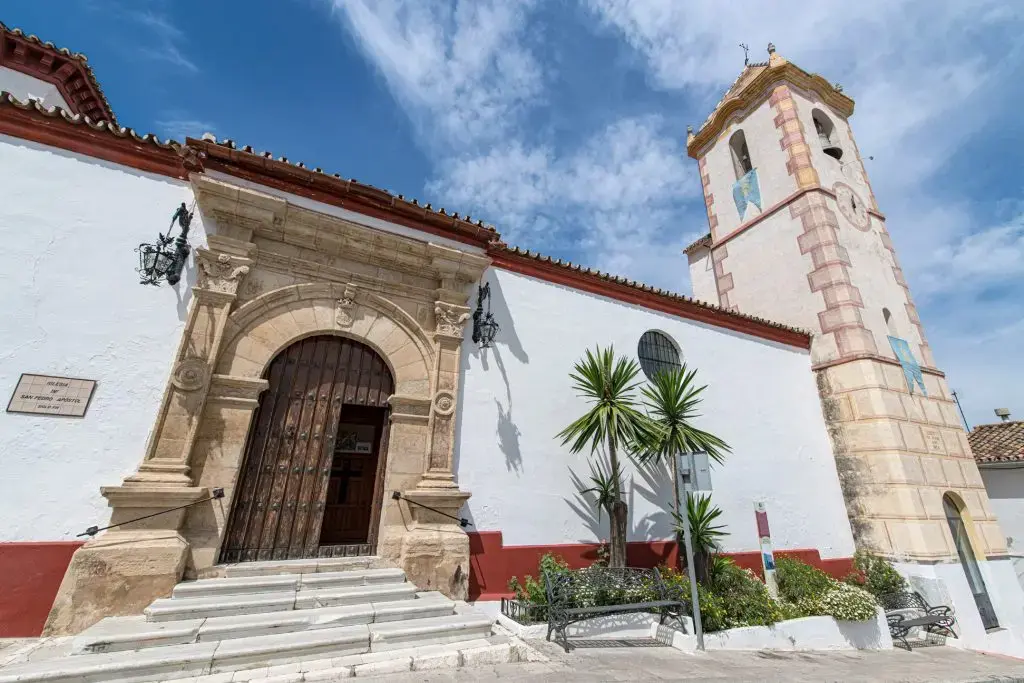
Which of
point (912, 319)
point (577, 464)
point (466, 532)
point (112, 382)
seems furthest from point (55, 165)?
point (912, 319)

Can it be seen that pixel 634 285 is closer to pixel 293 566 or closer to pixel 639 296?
pixel 639 296

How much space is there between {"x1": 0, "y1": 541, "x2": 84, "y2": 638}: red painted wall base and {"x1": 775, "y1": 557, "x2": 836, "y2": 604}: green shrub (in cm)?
877

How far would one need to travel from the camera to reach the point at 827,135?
12273mm

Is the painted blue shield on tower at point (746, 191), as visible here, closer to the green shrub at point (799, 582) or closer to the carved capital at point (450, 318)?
the green shrub at point (799, 582)

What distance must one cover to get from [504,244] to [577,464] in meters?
3.63

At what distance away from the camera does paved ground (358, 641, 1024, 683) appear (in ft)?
11.4

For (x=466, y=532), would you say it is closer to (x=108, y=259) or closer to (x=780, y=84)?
(x=108, y=259)

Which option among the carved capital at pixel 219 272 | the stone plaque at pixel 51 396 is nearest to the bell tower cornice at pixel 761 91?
the carved capital at pixel 219 272

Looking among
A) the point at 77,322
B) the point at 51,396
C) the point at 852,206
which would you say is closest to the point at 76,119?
the point at 77,322

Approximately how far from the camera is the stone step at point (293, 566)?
14.0 feet

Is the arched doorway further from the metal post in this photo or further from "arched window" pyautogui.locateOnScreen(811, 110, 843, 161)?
"arched window" pyautogui.locateOnScreen(811, 110, 843, 161)

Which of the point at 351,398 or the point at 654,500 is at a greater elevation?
the point at 351,398

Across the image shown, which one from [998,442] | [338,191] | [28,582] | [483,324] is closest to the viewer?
[28,582]

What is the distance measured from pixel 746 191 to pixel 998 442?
10601 mm
